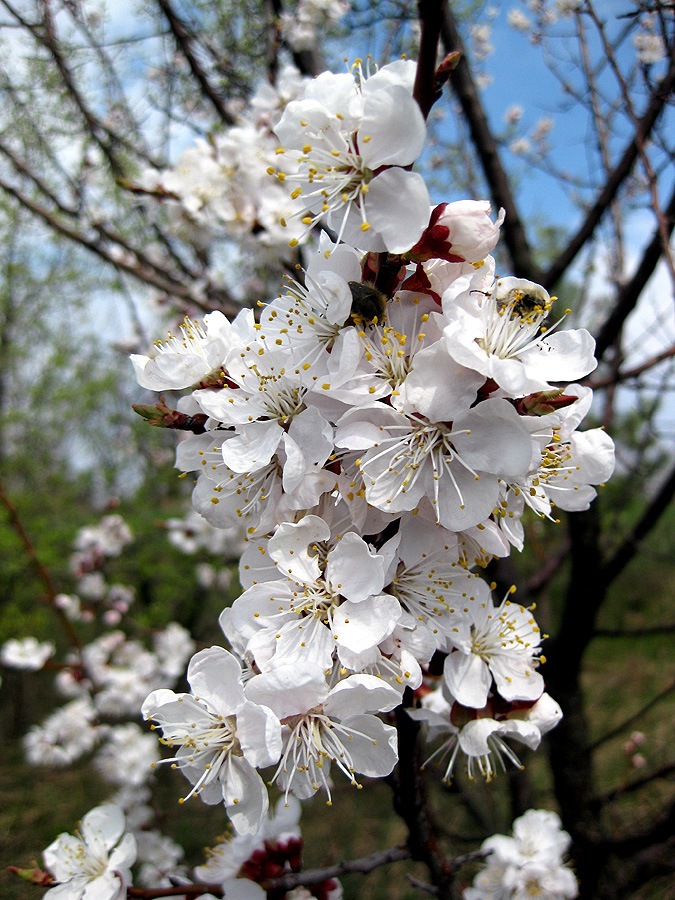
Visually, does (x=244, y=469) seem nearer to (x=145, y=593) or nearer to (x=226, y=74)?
(x=226, y=74)

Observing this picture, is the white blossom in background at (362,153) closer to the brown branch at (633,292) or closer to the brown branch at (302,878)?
the brown branch at (302,878)

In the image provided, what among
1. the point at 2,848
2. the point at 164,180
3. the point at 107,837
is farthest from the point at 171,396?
the point at 2,848

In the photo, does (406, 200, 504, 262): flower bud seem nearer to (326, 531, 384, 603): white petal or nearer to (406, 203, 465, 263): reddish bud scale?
(406, 203, 465, 263): reddish bud scale

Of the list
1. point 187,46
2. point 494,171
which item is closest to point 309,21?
point 187,46

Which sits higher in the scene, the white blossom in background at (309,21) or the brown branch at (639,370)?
the white blossom in background at (309,21)

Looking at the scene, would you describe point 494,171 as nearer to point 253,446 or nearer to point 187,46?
point 187,46

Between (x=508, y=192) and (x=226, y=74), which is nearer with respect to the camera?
(x=508, y=192)

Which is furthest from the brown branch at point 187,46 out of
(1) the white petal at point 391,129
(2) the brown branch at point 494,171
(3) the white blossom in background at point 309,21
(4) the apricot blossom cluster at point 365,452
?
(1) the white petal at point 391,129

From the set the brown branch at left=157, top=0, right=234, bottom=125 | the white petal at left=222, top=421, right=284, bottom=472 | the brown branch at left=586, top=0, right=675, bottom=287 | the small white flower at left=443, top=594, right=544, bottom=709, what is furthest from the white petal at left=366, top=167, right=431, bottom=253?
the brown branch at left=157, top=0, right=234, bottom=125
